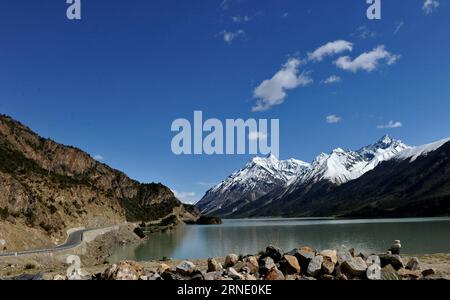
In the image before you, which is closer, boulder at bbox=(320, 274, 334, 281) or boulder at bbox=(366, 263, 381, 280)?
boulder at bbox=(366, 263, 381, 280)

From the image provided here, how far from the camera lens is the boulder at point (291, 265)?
24.3 m

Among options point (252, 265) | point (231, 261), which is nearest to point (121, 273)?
point (252, 265)

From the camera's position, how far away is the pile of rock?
21969 mm

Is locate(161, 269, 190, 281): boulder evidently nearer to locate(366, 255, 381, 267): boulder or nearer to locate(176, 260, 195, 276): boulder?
locate(176, 260, 195, 276): boulder

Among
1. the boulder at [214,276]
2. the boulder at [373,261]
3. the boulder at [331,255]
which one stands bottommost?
the boulder at [214,276]

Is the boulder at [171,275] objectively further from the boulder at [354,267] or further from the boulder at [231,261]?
the boulder at [354,267]

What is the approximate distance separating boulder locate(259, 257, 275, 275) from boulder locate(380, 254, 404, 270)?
6.11 m

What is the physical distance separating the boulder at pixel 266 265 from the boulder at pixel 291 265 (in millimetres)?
718

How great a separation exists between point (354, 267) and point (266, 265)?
478cm

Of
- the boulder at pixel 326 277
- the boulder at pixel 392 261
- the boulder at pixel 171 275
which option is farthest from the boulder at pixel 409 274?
the boulder at pixel 171 275

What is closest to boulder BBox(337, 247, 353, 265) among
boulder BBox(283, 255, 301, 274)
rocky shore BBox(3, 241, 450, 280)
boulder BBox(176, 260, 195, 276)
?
rocky shore BBox(3, 241, 450, 280)

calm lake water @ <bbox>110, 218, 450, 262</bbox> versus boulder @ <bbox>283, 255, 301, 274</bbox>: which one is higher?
boulder @ <bbox>283, 255, 301, 274</bbox>
